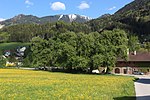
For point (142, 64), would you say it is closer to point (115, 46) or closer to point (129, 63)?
point (129, 63)

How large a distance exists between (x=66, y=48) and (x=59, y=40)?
17098 mm

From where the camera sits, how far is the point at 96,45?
89562 millimetres

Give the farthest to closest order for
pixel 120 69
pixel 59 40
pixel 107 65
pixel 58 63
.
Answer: pixel 120 69 → pixel 59 40 → pixel 58 63 → pixel 107 65

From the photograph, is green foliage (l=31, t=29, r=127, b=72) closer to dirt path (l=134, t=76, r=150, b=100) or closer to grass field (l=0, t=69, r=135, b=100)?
dirt path (l=134, t=76, r=150, b=100)

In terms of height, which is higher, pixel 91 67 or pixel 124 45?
pixel 124 45

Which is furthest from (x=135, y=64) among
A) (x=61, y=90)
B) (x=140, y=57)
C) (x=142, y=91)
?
(x=61, y=90)

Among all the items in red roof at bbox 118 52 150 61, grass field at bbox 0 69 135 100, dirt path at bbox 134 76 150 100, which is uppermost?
red roof at bbox 118 52 150 61

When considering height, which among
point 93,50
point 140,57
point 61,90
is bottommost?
point 61,90

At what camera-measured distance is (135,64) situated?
118 m

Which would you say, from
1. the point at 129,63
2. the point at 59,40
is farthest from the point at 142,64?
the point at 59,40

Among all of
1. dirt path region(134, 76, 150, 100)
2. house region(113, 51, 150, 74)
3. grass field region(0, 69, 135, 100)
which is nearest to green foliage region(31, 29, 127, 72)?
house region(113, 51, 150, 74)

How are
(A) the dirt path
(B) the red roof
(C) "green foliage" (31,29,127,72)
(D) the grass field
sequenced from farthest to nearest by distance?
(B) the red roof < (C) "green foliage" (31,29,127,72) < (A) the dirt path < (D) the grass field

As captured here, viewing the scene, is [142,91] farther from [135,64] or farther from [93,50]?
[135,64]

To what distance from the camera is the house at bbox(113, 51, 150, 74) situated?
380 feet
